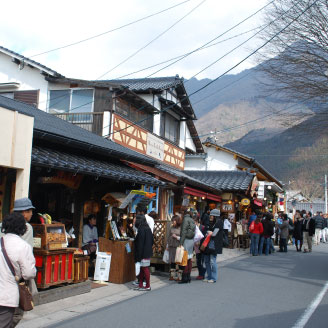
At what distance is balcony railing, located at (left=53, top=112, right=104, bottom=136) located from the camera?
1612cm

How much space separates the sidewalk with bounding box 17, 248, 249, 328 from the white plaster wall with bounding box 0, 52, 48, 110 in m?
10.7

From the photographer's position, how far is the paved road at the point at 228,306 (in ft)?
20.8

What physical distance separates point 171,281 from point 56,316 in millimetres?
4223

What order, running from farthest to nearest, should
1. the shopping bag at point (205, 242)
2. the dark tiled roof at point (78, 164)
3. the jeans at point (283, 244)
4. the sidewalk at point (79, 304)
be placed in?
the jeans at point (283, 244), the shopping bag at point (205, 242), the dark tiled roof at point (78, 164), the sidewalk at point (79, 304)

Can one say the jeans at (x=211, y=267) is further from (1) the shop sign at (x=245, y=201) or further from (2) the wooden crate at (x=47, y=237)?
(1) the shop sign at (x=245, y=201)

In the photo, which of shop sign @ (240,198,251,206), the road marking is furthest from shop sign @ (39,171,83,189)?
shop sign @ (240,198,251,206)

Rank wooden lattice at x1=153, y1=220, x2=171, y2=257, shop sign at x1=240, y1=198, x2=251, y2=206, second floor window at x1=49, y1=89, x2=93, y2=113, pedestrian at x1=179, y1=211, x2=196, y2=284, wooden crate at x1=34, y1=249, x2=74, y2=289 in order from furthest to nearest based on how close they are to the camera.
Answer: shop sign at x1=240, y1=198, x2=251, y2=206 < second floor window at x1=49, y1=89, x2=93, y2=113 < wooden lattice at x1=153, y1=220, x2=171, y2=257 < pedestrian at x1=179, y1=211, x2=196, y2=284 < wooden crate at x1=34, y1=249, x2=74, y2=289

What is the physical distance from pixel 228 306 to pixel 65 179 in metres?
5.29

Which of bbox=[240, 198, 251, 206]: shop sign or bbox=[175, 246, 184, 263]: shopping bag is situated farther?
bbox=[240, 198, 251, 206]: shop sign

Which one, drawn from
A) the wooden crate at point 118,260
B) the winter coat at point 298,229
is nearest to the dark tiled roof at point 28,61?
the wooden crate at point 118,260

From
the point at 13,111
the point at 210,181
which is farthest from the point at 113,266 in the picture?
the point at 210,181

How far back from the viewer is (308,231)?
62.3 ft

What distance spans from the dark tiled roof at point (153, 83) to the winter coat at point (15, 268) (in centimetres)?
1576

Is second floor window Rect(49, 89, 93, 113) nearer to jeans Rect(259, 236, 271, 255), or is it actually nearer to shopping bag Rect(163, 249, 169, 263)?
shopping bag Rect(163, 249, 169, 263)
